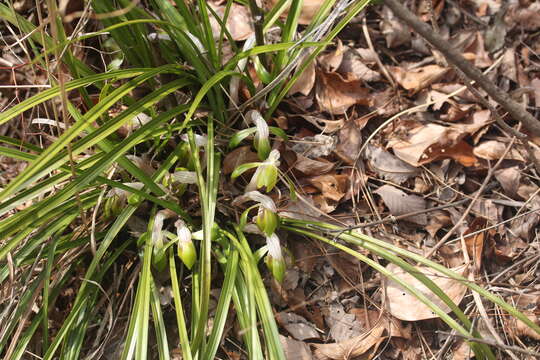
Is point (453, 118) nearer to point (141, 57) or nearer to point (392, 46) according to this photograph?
point (392, 46)

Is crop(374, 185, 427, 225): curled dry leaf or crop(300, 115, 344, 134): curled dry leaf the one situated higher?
crop(300, 115, 344, 134): curled dry leaf

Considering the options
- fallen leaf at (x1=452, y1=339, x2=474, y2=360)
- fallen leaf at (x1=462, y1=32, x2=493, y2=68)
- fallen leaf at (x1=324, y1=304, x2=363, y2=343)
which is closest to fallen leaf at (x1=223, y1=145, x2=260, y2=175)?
fallen leaf at (x1=324, y1=304, x2=363, y2=343)

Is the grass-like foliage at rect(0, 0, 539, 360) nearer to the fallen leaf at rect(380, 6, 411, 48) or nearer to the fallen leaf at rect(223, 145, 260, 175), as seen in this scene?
the fallen leaf at rect(223, 145, 260, 175)

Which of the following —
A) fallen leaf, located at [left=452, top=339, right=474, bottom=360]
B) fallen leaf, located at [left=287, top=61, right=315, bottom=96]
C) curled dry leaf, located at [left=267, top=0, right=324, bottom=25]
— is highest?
curled dry leaf, located at [left=267, top=0, right=324, bottom=25]

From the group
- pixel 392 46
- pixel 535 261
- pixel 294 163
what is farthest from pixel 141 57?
pixel 535 261

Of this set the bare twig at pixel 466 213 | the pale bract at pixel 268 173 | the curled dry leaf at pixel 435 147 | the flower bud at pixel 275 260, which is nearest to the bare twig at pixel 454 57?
the bare twig at pixel 466 213

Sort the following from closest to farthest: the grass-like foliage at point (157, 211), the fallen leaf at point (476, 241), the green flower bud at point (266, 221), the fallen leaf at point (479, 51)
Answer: the grass-like foliage at point (157, 211)
the green flower bud at point (266, 221)
the fallen leaf at point (476, 241)
the fallen leaf at point (479, 51)

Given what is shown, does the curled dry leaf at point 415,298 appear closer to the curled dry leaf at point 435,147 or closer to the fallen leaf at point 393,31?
the curled dry leaf at point 435,147
